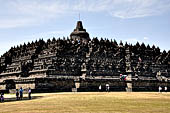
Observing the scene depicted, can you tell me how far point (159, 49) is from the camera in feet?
382

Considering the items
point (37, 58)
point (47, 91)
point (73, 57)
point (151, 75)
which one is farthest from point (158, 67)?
point (47, 91)

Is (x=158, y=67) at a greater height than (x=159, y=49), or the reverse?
(x=159, y=49)

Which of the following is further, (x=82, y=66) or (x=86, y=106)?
(x=82, y=66)

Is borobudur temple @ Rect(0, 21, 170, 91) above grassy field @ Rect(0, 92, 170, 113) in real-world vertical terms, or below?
above

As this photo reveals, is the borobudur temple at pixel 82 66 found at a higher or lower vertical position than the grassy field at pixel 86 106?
higher

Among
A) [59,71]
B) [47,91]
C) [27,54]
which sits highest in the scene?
[27,54]

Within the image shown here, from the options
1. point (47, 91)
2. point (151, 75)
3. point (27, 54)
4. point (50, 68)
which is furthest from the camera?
point (27, 54)

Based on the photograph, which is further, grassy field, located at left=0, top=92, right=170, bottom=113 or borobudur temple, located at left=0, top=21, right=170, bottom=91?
borobudur temple, located at left=0, top=21, right=170, bottom=91

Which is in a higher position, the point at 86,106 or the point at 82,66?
the point at 82,66

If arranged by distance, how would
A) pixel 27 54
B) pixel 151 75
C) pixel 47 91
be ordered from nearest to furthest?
pixel 47 91 < pixel 151 75 < pixel 27 54

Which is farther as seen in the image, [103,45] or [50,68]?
[103,45]

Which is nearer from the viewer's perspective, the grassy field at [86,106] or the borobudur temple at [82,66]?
the grassy field at [86,106]

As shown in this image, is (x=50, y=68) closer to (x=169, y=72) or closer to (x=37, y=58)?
(x=37, y=58)

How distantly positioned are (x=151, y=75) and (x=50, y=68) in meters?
35.3
